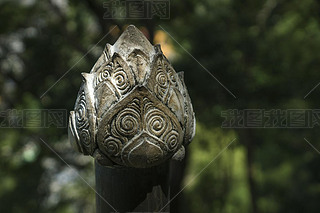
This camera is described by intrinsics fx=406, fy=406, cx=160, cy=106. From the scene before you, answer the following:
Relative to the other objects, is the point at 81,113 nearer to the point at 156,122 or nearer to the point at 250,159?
the point at 156,122

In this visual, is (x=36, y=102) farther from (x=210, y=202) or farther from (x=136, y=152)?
(x=210, y=202)

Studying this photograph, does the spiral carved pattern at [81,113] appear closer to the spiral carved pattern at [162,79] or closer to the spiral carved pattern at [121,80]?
the spiral carved pattern at [121,80]

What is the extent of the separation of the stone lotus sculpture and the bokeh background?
185cm

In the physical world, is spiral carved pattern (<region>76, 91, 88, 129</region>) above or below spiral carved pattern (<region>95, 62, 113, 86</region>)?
below

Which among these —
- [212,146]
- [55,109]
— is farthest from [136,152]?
[212,146]

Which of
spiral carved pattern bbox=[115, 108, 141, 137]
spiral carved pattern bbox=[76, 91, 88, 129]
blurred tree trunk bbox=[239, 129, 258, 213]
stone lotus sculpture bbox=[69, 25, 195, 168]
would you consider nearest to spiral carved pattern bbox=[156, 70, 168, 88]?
stone lotus sculpture bbox=[69, 25, 195, 168]

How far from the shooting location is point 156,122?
1.15 m

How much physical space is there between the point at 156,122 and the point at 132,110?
0.08m

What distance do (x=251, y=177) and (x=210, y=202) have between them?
963mm

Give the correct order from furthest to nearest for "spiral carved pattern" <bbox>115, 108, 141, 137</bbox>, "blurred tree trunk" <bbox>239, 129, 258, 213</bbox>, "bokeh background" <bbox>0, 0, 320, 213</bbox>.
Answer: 1. "blurred tree trunk" <bbox>239, 129, 258, 213</bbox>
2. "bokeh background" <bbox>0, 0, 320, 213</bbox>
3. "spiral carved pattern" <bbox>115, 108, 141, 137</bbox>

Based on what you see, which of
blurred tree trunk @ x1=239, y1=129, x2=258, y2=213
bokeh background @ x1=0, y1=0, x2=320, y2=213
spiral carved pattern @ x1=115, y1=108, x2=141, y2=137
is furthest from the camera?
blurred tree trunk @ x1=239, y1=129, x2=258, y2=213

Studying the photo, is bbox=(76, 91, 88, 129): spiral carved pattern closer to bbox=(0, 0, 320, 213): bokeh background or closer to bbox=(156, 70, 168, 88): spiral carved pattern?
bbox=(156, 70, 168, 88): spiral carved pattern

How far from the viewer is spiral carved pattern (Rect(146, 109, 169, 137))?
115 cm

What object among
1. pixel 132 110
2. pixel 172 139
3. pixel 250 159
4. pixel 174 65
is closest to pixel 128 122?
pixel 132 110
